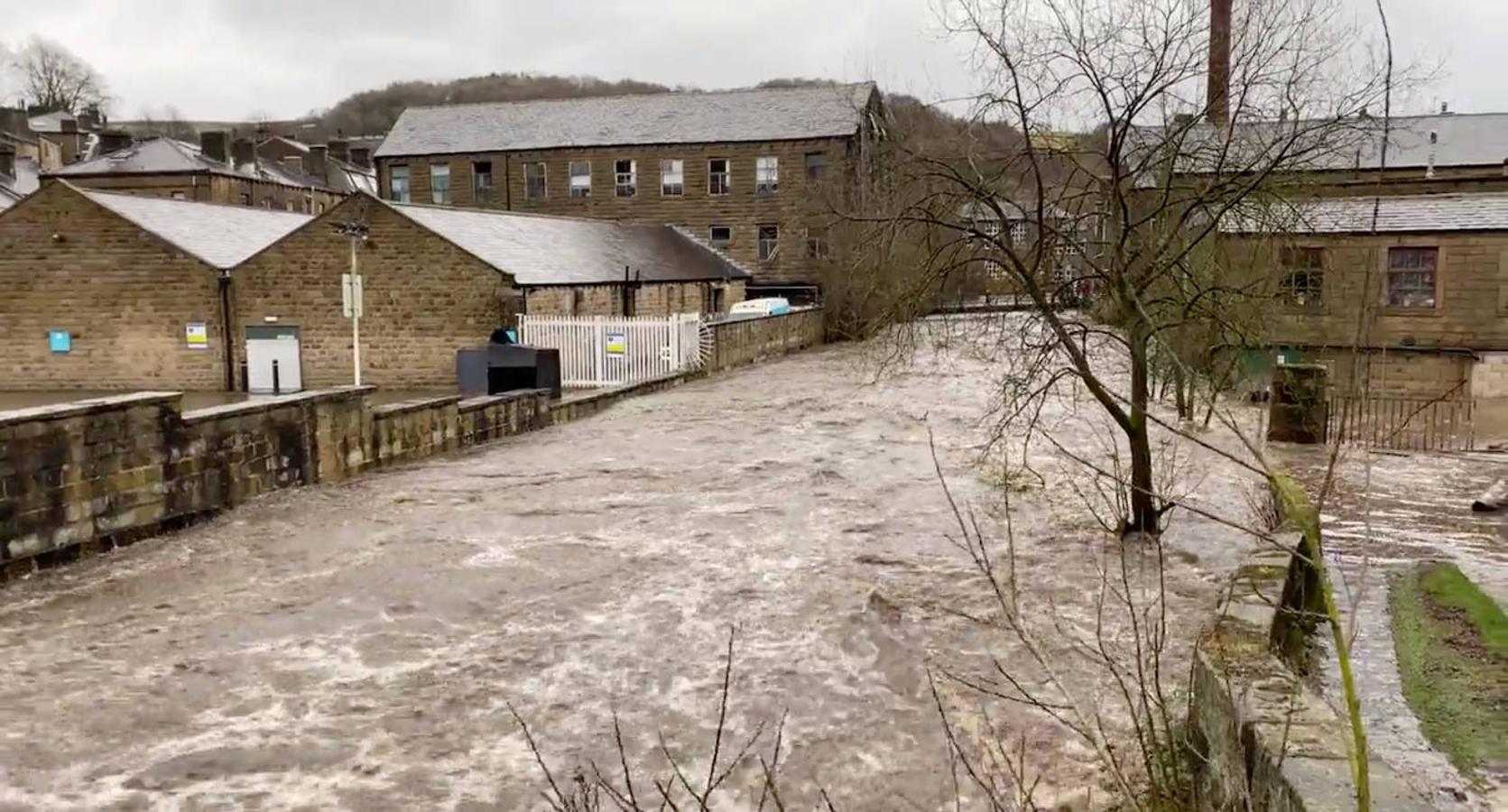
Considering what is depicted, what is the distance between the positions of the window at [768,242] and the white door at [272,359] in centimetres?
2210

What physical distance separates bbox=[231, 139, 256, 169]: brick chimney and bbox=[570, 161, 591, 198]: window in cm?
1913

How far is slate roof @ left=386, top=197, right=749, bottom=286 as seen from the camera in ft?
90.6

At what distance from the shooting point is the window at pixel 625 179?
155ft

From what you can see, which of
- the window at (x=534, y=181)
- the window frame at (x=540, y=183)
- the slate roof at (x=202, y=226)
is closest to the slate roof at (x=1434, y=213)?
the slate roof at (x=202, y=226)

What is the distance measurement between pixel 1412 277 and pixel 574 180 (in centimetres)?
3177

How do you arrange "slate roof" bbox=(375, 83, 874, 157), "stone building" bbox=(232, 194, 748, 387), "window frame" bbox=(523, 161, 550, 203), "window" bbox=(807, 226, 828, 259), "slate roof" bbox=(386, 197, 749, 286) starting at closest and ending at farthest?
"stone building" bbox=(232, 194, 748, 387)
"slate roof" bbox=(386, 197, 749, 286)
"window" bbox=(807, 226, 828, 259)
"slate roof" bbox=(375, 83, 874, 157)
"window frame" bbox=(523, 161, 550, 203)

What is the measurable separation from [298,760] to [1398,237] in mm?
26355

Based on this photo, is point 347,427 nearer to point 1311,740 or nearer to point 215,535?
point 215,535

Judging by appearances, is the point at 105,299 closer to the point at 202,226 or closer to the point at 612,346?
the point at 202,226

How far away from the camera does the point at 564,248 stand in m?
32.1

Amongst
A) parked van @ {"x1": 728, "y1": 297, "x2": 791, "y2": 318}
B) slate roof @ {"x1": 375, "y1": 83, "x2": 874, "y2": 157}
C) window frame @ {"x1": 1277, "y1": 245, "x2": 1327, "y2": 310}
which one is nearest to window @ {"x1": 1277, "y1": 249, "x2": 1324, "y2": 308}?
window frame @ {"x1": 1277, "y1": 245, "x2": 1327, "y2": 310}

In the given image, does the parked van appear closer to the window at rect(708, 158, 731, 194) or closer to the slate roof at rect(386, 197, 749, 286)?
the slate roof at rect(386, 197, 749, 286)

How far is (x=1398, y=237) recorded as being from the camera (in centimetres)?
2567

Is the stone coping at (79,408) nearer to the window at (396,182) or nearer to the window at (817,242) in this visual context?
the window at (817,242)
